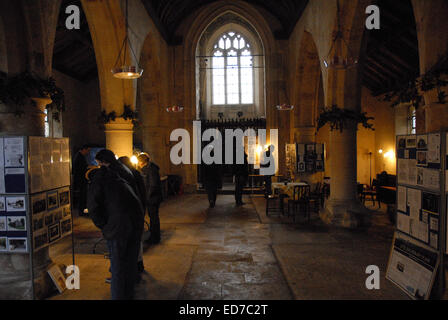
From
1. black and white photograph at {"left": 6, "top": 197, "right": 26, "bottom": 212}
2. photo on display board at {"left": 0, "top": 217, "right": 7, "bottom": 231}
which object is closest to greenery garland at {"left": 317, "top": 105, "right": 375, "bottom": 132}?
black and white photograph at {"left": 6, "top": 197, "right": 26, "bottom": 212}

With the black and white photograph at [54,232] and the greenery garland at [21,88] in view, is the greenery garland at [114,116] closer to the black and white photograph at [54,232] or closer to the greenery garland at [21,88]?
the greenery garland at [21,88]

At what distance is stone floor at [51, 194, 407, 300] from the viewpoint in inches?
146

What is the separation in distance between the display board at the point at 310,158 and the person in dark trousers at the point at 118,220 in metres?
7.20

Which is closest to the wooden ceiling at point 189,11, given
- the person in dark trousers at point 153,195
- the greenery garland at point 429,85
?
the person in dark trousers at point 153,195

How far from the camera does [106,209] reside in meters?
3.16

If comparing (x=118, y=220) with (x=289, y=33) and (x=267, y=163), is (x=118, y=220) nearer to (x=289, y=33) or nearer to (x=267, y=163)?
(x=267, y=163)

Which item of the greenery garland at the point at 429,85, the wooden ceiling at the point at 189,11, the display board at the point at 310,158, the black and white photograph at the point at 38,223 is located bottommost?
the black and white photograph at the point at 38,223

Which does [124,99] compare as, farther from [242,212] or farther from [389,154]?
[389,154]

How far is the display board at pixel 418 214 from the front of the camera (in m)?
3.19

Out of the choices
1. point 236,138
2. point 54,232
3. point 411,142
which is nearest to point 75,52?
point 236,138

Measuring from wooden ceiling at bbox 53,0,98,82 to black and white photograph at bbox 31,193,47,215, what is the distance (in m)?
6.47

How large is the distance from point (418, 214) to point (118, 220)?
300 centimetres

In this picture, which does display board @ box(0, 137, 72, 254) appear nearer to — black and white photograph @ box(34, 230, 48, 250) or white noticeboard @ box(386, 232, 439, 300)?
black and white photograph @ box(34, 230, 48, 250)
